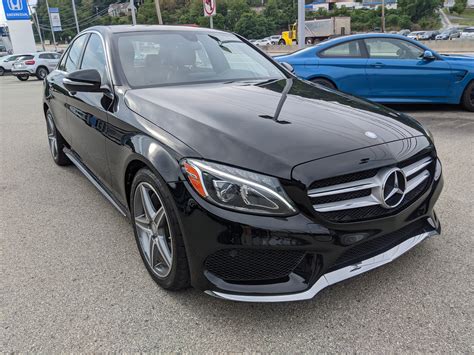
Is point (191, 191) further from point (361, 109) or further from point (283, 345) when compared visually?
point (361, 109)

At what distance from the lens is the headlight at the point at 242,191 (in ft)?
6.35

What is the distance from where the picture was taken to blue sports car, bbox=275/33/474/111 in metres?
6.92

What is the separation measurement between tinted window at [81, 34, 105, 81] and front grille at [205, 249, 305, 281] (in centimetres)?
186

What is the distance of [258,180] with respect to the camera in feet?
6.42

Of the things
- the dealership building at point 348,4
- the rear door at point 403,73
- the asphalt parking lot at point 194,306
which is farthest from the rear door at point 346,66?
the dealership building at point 348,4

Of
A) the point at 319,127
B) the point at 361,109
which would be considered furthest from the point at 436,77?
the point at 319,127

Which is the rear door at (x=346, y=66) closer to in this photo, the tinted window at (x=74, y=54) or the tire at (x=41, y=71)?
the tinted window at (x=74, y=54)

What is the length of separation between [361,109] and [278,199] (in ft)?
3.83

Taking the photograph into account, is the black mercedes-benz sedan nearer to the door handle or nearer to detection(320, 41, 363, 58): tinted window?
the door handle

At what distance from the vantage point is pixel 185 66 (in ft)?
10.9

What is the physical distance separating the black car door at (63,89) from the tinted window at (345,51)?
457cm

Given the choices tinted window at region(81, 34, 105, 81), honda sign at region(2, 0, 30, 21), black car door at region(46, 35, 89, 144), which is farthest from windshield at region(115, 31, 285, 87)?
honda sign at region(2, 0, 30, 21)

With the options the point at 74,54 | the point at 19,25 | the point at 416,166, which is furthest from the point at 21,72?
the point at 416,166

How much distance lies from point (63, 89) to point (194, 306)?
2.91m
